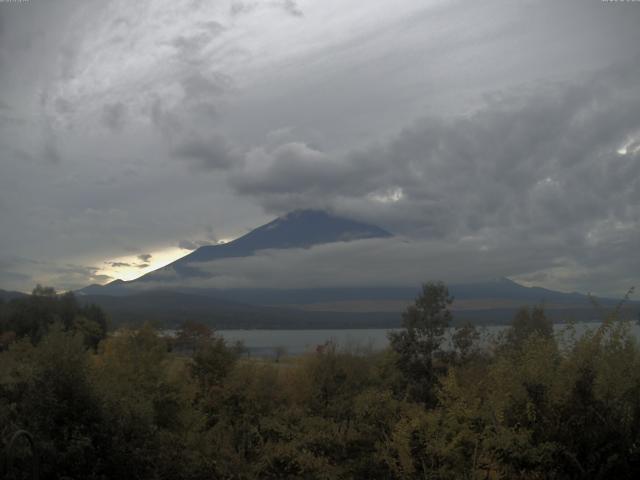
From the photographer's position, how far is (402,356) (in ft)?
92.6

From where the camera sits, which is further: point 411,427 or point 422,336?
point 422,336

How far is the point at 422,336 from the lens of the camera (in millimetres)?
28219

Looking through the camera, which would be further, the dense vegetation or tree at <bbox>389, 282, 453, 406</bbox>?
tree at <bbox>389, 282, 453, 406</bbox>

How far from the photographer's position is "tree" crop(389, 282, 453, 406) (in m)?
27.9

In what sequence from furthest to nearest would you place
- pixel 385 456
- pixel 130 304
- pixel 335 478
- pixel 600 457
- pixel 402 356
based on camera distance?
pixel 130 304, pixel 402 356, pixel 335 478, pixel 385 456, pixel 600 457

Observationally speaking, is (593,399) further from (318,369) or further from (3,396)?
(318,369)

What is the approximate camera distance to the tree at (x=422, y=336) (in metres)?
27.9

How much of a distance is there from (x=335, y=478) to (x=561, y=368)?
5485 mm

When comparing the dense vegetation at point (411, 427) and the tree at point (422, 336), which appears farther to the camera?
the tree at point (422, 336)

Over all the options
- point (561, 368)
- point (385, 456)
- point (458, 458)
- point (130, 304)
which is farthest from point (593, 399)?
point (130, 304)

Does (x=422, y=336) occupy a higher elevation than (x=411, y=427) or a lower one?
higher

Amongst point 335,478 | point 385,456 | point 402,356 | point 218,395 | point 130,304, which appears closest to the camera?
point 385,456

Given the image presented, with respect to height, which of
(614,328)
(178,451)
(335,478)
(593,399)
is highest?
(614,328)

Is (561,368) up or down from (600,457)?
up
